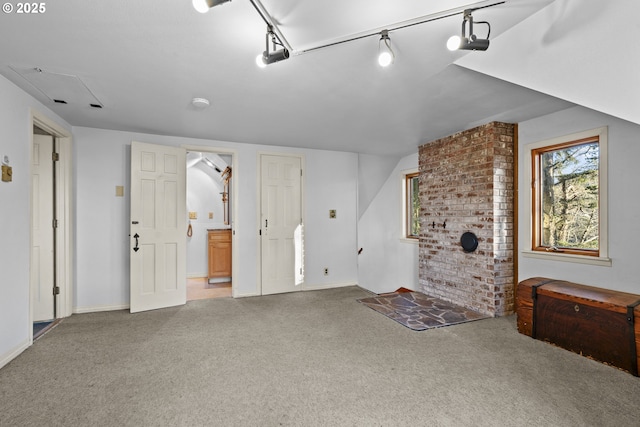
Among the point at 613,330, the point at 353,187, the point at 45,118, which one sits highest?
the point at 45,118

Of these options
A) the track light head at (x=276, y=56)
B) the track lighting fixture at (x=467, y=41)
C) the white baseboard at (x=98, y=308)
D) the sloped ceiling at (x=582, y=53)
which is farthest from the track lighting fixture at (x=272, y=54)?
the white baseboard at (x=98, y=308)

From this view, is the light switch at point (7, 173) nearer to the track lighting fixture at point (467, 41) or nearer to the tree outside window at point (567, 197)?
the track lighting fixture at point (467, 41)

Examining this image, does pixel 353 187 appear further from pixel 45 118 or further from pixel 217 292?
pixel 45 118

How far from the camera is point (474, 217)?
3814 millimetres

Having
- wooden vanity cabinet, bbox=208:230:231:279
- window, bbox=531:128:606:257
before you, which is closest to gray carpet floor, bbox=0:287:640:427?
window, bbox=531:128:606:257

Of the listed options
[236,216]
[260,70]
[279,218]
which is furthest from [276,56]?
[279,218]

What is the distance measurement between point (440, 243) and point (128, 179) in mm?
4309

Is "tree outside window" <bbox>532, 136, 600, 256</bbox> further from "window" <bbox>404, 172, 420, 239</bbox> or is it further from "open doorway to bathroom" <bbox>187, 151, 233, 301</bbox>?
"open doorway to bathroom" <bbox>187, 151, 233, 301</bbox>

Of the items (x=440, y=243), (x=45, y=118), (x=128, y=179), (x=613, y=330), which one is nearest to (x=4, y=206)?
(x=45, y=118)

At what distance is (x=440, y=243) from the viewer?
4.34m

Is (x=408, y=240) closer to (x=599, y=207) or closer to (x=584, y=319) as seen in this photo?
(x=599, y=207)

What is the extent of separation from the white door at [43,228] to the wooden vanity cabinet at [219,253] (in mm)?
2383

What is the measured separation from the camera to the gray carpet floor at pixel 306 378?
1884 millimetres

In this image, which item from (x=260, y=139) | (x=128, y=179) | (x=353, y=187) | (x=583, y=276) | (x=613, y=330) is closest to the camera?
(x=613, y=330)
